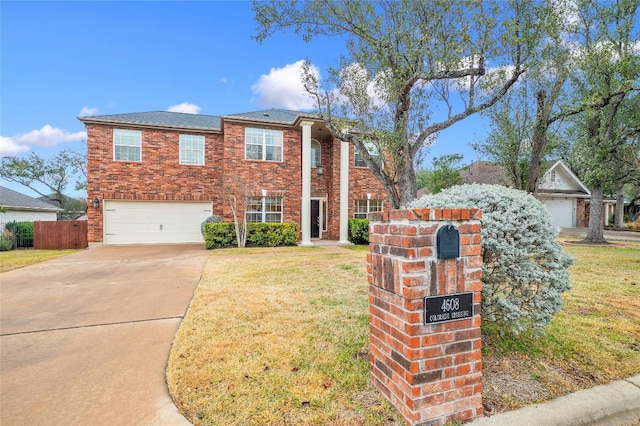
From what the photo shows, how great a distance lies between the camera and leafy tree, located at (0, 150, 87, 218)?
85.3 feet

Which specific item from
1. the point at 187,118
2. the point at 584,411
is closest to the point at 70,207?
the point at 187,118

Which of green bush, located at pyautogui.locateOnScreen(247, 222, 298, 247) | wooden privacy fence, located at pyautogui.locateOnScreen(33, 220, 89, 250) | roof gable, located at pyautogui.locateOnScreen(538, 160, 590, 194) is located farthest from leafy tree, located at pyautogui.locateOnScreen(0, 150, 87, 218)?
roof gable, located at pyautogui.locateOnScreen(538, 160, 590, 194)

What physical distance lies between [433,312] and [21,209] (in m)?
24.9

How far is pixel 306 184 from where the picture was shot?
13.6 metres

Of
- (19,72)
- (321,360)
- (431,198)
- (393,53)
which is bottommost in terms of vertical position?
(321,360)

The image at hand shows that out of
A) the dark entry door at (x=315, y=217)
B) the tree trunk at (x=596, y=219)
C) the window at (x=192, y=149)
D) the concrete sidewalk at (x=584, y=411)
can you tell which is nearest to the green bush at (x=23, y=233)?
the window at (x=192, y=149)

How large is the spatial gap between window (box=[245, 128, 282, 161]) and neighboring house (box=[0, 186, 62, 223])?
13.9 metres

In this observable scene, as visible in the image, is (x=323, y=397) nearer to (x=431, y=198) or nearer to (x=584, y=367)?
(x=431, y=198)

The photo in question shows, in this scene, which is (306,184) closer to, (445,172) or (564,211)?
(445,172)

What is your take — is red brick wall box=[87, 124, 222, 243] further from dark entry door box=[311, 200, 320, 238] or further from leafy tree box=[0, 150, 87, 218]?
leafy tree box=[0, 150, 87, 218]

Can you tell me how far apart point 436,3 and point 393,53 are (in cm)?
120

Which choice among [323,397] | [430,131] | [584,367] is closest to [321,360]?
[323,397]

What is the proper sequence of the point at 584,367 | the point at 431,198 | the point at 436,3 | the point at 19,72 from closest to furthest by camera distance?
the point at 584,367
the point at 431,198
the point at 436,3
the point at 19,72

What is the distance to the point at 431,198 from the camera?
2.94 metres
